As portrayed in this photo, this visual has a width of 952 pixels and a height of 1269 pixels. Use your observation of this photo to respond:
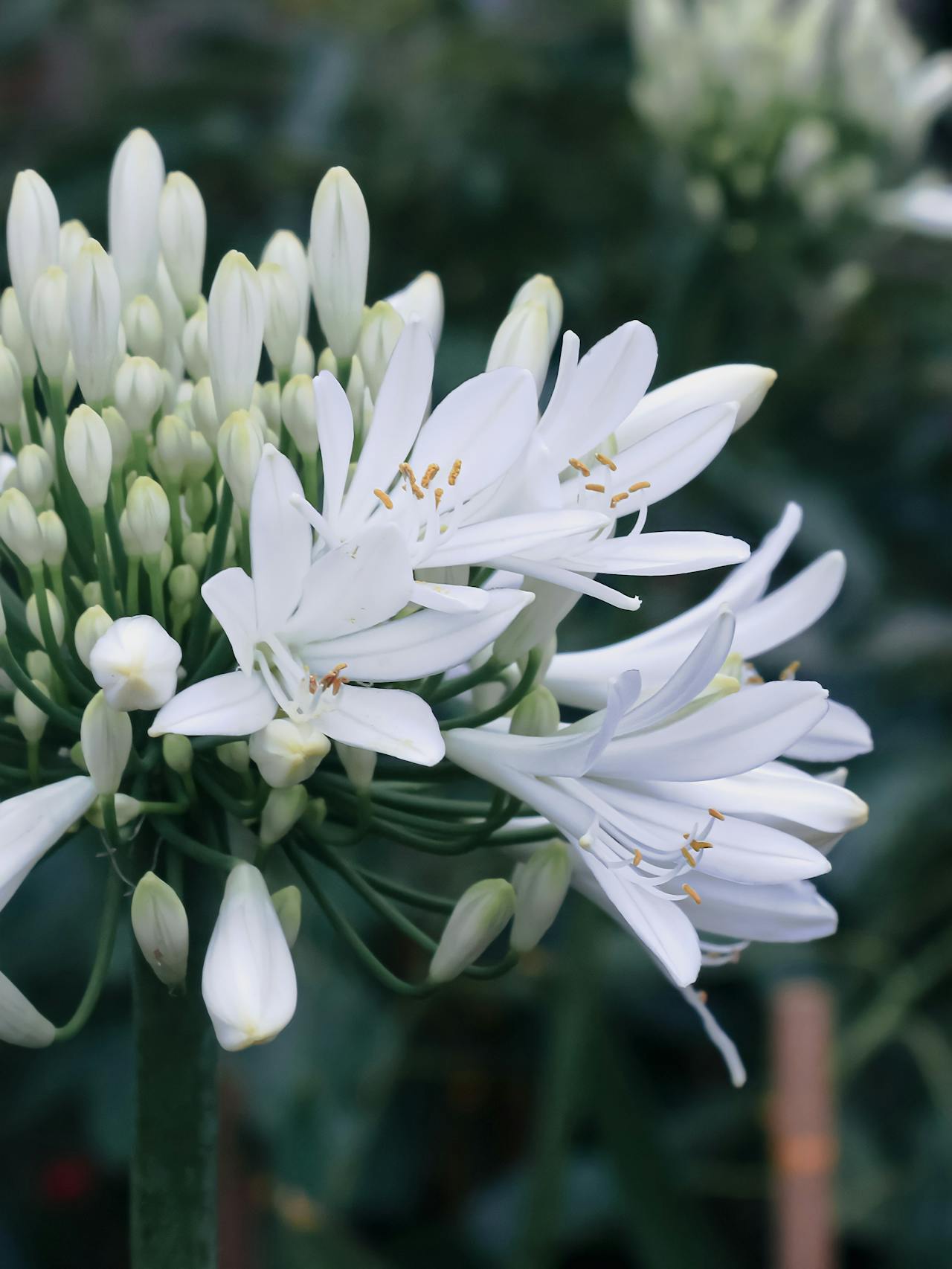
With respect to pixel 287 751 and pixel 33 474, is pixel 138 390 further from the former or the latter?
pixel 287 751

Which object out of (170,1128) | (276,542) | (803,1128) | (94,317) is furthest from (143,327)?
(803,1128)

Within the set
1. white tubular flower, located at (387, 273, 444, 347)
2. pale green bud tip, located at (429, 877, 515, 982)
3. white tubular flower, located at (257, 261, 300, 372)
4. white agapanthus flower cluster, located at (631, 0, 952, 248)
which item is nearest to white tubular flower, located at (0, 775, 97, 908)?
pale green bud tip, located at (429, 877, 515, 982)

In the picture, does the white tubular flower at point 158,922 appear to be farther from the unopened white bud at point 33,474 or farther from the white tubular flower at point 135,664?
the unopened white bud at point 33,474

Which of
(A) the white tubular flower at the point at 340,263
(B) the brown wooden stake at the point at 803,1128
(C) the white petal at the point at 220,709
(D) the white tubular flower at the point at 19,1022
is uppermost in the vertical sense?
(A) the white tubular flower at the point at 340,263

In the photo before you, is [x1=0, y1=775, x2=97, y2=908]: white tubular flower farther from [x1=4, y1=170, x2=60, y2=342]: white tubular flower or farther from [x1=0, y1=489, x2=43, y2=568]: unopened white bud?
[x1=4, y1=170, x2=60, y2=342]: white tubular flower

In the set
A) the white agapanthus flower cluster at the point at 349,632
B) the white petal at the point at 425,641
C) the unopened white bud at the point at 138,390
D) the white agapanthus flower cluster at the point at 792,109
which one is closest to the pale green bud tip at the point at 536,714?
the white agapanthus flower cluster at the point at 349,632

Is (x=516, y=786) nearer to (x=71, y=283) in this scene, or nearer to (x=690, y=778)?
(x=690, y=778)
